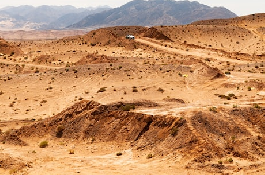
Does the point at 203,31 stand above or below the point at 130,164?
above

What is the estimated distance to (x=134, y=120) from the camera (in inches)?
739

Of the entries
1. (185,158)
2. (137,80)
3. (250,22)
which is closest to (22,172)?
(185,158)

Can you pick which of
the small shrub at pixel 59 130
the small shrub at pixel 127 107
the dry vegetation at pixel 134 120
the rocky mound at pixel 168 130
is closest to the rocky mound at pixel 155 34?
the dry vegetation at pixel 134 120

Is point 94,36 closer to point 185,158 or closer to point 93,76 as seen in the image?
point 93,76

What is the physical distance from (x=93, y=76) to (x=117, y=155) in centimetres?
1889

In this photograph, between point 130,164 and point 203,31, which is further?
point 203,31

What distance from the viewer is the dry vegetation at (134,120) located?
15203 millimetres

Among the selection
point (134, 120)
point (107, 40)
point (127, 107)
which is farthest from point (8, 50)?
point (134, 120)

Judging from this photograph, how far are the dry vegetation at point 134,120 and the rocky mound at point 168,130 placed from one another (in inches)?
2.3

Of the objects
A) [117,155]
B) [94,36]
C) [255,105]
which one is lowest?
[117,155]

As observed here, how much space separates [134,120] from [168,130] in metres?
2.46

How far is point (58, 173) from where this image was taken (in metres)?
13.9

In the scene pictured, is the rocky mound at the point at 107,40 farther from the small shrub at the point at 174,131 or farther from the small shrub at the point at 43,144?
the small shrub at the point at 174,131

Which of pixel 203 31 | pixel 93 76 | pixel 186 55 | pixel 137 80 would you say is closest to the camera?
pixel 137 80
